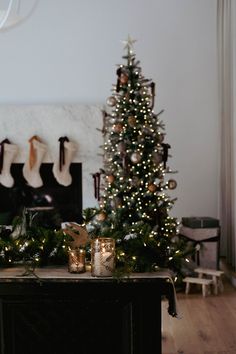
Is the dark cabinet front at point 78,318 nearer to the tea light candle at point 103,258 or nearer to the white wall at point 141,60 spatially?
the tea light candle at point 103,258

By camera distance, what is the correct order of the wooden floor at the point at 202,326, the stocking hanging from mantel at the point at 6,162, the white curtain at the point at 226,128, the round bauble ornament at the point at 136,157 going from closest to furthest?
the wooden floor at the point at 202,326 → the round bauble ornament at the point at 136,157 → the white curtain at the point at 226,128 → the stocking hanging from mantel at the point at 6,162

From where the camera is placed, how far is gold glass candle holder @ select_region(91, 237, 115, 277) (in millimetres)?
2012

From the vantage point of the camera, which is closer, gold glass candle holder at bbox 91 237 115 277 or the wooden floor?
gold glass candle holder at bbox 91 237 115 277

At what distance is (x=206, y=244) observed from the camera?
192 inches

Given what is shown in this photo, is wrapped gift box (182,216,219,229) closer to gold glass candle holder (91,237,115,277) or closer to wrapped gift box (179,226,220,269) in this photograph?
wrapped gift box (179,226,220,269)

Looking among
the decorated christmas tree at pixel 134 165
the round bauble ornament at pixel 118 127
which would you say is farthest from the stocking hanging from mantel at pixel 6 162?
the round bauble ornament at pixel 118 127

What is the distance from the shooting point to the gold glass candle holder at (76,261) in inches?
82.2

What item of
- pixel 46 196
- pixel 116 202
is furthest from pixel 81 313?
pixel 46 196

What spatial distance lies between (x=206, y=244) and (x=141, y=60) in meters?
A: 2.53

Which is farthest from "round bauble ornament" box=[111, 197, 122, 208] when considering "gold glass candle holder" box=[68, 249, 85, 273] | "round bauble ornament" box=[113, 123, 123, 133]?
"gold glass candle holder" box=[68, 249, 85, 273]

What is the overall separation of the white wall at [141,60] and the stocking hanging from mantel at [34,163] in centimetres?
58

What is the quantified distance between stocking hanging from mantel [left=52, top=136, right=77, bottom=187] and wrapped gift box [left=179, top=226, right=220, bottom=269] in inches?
68.5

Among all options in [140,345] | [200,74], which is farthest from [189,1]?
[140,345]

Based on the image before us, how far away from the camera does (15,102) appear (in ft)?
19.0
